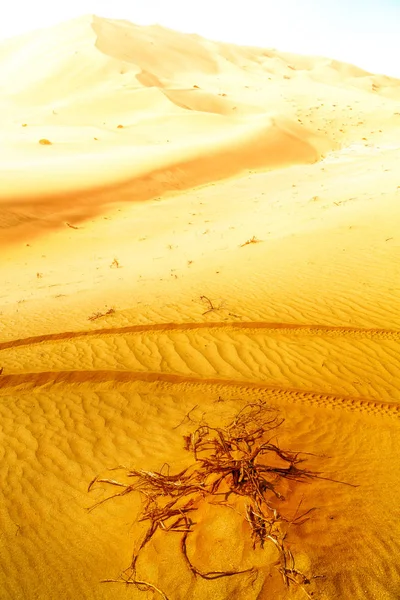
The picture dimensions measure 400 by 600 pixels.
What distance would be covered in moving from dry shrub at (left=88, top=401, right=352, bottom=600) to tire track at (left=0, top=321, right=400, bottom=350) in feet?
7.98

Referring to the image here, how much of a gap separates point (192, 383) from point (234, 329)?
1.44 metres

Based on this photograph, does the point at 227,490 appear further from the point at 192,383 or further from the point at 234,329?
Result: the point at 234,329

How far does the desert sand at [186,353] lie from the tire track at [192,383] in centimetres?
2

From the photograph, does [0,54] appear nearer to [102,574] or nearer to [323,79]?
[323,79]

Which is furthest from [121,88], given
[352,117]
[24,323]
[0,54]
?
[24,323]

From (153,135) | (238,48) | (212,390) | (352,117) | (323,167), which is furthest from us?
(238,48)

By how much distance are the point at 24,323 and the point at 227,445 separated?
509 centimetres

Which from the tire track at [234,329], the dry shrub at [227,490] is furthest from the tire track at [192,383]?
the tire track at [234,329]

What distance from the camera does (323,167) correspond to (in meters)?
21.6

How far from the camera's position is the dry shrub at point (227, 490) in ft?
8.32

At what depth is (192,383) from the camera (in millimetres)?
4781

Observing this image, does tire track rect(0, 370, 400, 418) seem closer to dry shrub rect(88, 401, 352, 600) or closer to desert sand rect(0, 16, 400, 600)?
desert sand rect(0, 16, 400, 600)

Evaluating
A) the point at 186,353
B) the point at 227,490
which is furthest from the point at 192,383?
the point at 227,490

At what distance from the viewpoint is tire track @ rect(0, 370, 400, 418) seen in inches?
160
